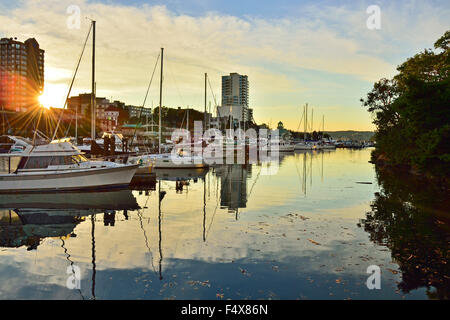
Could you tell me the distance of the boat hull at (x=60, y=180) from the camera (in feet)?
91.1

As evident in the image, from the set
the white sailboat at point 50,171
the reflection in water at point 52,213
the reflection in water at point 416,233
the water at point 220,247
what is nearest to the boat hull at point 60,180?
the white sailboat at point 50,171

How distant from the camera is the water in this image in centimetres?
1050

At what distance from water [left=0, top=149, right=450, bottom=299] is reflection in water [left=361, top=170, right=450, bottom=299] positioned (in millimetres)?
50

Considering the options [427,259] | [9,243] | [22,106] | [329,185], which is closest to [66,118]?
[22,106]

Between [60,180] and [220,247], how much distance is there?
18561mm

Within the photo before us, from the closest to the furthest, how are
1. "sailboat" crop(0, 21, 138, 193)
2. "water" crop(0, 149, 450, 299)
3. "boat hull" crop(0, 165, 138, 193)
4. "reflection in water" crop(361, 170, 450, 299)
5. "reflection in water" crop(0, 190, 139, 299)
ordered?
1. "water" crop(0, 149, 450, 299)
2. "reflection in water" crop(361, 170, 450, 299)
3. "reflection in water" crop(0, 190, 139, 299)
4. "boat hull" crop(0, 165, 138, 193)
5. "sailboat" crop(0, 21, 138, 193)

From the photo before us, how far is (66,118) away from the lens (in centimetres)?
14412

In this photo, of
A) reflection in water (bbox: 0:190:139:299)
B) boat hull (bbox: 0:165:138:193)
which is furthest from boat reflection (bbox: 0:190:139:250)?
boat hull (bbox: 0:165:138:193)

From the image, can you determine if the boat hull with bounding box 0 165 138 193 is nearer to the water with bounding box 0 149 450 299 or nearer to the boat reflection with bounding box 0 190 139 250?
the boat reflection with bounding box 0 190 139 250

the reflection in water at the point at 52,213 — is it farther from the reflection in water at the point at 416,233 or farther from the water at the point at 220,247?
the reflection in water at the point at 416,233

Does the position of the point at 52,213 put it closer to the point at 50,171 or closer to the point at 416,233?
the point at 50,171

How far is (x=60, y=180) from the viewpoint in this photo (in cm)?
2834

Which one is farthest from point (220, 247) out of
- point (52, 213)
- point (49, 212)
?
point (49, 212)

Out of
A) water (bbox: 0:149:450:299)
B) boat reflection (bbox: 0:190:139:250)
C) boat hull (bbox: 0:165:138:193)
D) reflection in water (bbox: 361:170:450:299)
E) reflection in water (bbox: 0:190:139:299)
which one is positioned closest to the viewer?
water (bbox: 0:149:450:299)
